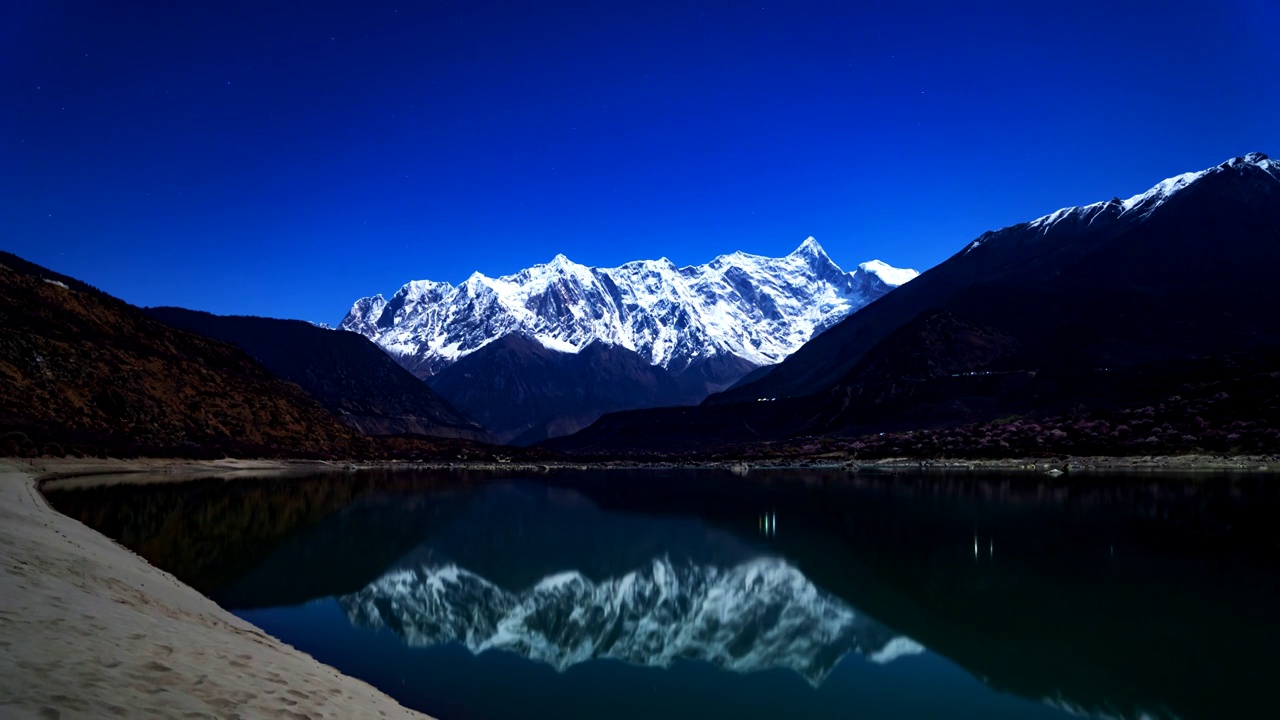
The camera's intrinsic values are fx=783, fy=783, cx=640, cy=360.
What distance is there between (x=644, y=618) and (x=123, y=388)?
74.7 meters

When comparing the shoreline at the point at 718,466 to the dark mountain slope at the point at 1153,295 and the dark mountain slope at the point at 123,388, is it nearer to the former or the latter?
the dark mountain slope at the point at 123,388

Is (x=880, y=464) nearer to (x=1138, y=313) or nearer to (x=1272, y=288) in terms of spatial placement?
(x=1138, y=313)

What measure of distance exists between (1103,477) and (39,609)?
65.7m

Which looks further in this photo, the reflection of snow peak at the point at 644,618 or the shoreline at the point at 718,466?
the shoreline at the point at 718,466

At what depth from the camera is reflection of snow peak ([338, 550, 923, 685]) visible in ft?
57.7

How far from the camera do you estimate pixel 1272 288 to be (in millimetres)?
150375

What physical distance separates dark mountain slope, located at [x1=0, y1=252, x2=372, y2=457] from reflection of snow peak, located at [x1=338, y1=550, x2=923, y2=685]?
4860cm

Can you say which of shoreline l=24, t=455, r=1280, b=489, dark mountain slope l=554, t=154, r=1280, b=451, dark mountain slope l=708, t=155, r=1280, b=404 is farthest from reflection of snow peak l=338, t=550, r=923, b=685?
dark mountain slope l=708, t=155, r=1280, b=404

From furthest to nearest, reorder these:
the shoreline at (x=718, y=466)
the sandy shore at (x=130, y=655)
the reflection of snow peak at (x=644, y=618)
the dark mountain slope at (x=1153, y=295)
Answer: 1. the dark mountain slope at (x=1153, y=295)
2. the shoreline at (x=718, y=466)
3. the reflection of snow peak at (x=644, y=618)
4. the sandy shore at (x=130, y=655)

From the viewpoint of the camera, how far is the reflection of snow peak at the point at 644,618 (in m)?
17.6

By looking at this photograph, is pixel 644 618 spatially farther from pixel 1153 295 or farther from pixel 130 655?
pixel 1153 295

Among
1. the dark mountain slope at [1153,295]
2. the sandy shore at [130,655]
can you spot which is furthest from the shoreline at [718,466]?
the dark mountain slope at [1153,295]

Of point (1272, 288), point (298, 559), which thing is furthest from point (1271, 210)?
point (298, 559)

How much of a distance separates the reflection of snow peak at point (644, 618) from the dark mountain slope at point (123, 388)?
4860cm
